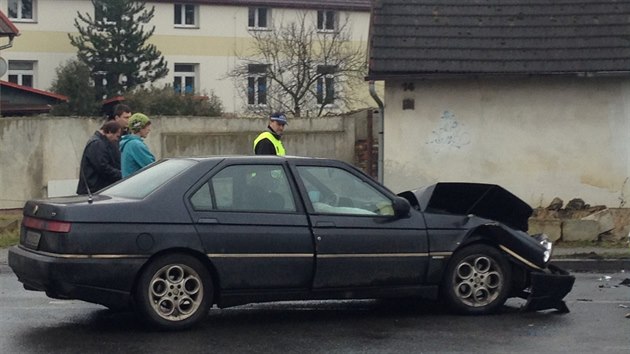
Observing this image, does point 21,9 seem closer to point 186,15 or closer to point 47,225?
point 186,15

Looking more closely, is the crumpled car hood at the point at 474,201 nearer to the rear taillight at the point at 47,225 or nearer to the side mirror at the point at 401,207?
the side mirror at the point at 401,207

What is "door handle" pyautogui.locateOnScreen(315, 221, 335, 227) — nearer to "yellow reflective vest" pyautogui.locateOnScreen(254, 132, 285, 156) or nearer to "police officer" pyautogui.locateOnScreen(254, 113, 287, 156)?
"police officer" pyautogui.locateOnScreen(254, 113, 287, 156)

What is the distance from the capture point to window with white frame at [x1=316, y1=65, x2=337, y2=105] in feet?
126

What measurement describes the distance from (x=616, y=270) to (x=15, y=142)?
12.4 metres

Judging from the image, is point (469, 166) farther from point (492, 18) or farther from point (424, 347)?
point (424, 347)

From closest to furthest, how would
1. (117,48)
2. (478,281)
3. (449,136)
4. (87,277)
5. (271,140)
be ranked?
(87,277) → (478,281) → (271,140) → (449,136) → (117,48)

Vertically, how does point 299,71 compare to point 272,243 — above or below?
above

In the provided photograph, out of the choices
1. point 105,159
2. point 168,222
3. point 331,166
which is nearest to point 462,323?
point 331,166

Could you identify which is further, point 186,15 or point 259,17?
point 259,17

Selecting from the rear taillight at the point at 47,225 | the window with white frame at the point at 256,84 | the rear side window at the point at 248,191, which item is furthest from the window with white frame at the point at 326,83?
the rear taillight at the point at 47,225

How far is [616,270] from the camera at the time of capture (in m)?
14.6

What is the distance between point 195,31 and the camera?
175 feet

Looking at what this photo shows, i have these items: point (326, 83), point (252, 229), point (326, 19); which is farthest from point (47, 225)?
point (326, 19)

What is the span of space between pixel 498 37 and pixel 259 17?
120 feet
